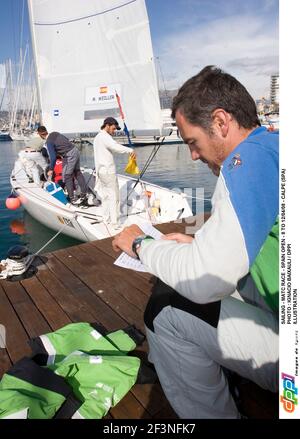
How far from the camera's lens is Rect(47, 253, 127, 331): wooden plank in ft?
8.21

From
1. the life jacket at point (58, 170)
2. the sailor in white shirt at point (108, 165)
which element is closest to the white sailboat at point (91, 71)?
the life jacket at point (58, 170)

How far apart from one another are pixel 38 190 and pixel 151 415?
7391 mm

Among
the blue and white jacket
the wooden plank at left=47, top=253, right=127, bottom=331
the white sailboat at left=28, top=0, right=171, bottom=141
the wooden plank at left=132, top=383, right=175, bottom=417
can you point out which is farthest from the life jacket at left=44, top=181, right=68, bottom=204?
the blue and white jacket

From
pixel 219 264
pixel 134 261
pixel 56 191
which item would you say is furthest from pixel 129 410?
pixel 56 191

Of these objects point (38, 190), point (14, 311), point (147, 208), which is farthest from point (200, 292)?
point (38, 190)

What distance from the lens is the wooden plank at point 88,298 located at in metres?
2.50

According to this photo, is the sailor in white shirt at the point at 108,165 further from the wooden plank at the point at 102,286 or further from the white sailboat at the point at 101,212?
the wooden plank at the point at 102,286

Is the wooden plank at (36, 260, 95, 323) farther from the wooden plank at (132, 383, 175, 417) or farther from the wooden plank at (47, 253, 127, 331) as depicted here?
the wooden plank at (132, 383, 175, 417)

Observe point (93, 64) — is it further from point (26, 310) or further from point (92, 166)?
point (26, 310)

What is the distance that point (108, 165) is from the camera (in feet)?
19.8

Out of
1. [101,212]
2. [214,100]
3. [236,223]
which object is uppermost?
[214,100]

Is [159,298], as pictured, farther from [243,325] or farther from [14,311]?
[14,311]

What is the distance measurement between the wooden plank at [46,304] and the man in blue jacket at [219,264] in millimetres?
1272

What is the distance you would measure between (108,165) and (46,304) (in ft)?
12.4
